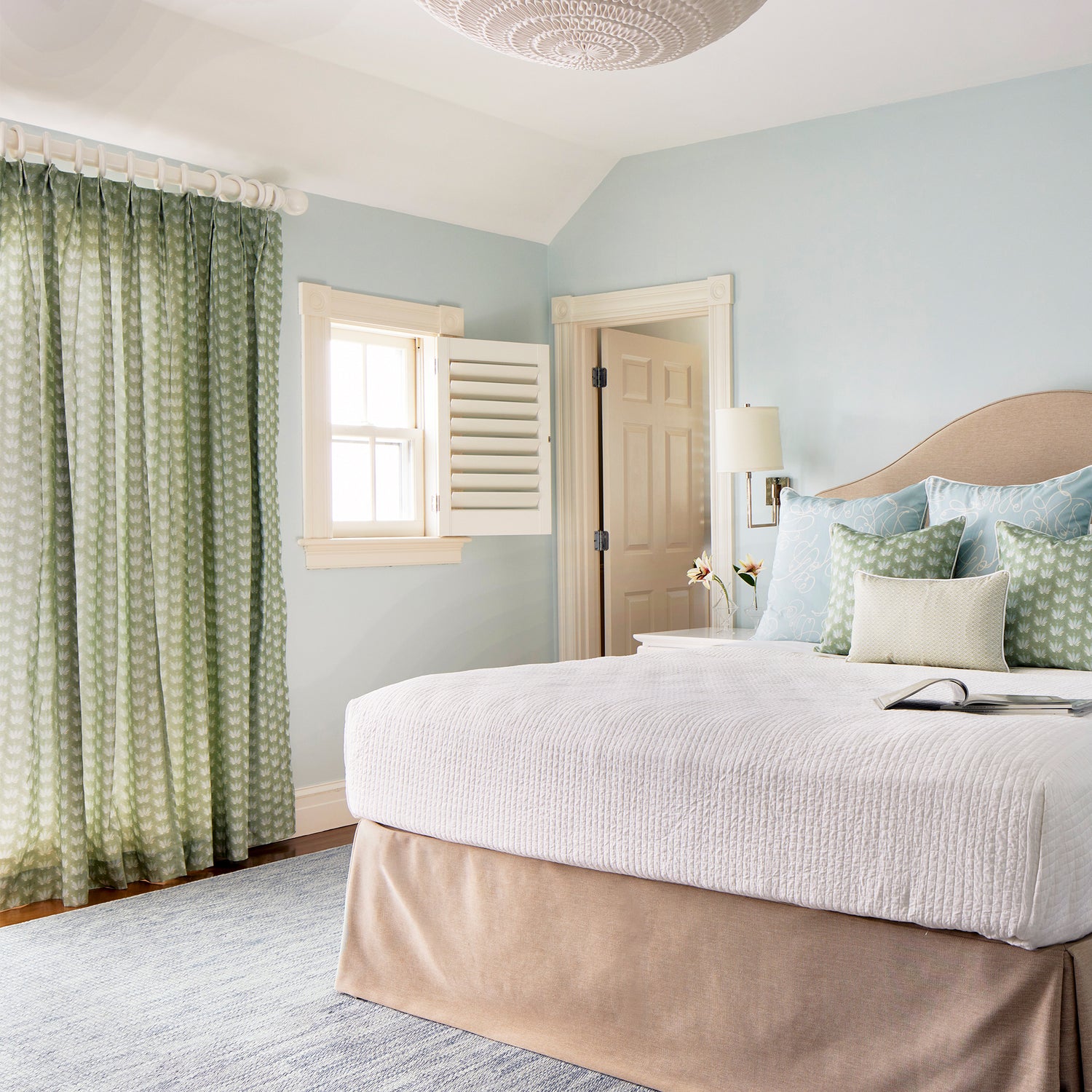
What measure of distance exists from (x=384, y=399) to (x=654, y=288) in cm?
126

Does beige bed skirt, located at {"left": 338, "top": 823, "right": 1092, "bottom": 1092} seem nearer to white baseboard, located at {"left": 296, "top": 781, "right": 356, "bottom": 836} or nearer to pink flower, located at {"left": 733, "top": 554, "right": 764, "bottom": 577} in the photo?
white baseboard, located at {"left": 296, "top": 781, "right": 356, "bottom": 836}

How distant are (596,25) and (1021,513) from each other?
6.15 ft

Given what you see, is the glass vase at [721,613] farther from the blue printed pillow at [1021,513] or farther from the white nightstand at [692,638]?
the blue printed pillow at [1021,513]

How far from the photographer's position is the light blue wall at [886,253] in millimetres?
3740

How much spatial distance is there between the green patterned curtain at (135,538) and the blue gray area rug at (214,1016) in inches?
14.4

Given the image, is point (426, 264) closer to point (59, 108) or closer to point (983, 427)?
point (59, 108)

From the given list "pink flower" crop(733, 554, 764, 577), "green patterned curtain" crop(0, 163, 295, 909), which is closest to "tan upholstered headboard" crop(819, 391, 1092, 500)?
"pink flower" crop(733, 554, 764, 577)

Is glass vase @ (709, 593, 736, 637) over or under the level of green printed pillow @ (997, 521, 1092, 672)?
under

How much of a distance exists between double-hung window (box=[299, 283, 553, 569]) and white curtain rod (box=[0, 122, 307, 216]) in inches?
16.8

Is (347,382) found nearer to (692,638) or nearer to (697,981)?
(692,638)

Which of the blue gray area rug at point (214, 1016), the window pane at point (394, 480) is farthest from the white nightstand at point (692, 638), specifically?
the blue gray area rug at point (214, 1016)

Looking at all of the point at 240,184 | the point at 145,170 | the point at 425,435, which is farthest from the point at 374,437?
the point at 145,170

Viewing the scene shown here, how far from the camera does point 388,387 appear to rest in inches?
177

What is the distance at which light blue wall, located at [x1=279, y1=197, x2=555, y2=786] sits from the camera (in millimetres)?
4043
